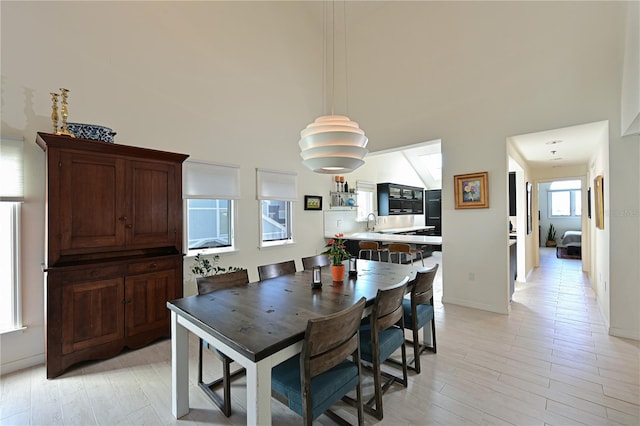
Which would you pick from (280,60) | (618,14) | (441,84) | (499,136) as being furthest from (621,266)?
(280,60)

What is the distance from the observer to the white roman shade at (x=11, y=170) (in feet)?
8.18

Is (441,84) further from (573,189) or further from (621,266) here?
(573,189)

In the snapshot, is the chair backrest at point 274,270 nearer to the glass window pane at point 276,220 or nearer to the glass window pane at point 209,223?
the glass window pane at point 209,223

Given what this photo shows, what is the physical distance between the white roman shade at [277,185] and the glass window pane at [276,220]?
156 millimetres

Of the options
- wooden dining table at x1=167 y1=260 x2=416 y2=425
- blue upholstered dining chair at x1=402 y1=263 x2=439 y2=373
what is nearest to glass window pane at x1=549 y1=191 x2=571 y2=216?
blue upholstered dining chair at x1=402 y1=263 x2=439 y2=373

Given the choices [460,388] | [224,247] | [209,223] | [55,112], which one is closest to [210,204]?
[209,223]

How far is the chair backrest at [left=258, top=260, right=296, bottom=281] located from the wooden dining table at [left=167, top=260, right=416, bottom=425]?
141 mm

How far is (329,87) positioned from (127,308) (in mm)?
5073

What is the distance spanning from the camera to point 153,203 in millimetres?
3057

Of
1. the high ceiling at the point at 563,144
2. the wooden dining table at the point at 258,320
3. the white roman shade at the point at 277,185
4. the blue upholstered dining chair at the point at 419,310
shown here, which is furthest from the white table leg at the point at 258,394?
the high ceiling at the point at 563,144

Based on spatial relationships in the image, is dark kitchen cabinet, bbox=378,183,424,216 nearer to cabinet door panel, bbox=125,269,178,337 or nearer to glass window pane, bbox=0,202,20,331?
cabinet door panel, bbox=125,269,178,337

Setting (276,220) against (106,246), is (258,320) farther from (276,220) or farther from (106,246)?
(276,220)

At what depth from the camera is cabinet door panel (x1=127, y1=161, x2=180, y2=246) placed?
9.57 ft

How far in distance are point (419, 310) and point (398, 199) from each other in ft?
18.9
